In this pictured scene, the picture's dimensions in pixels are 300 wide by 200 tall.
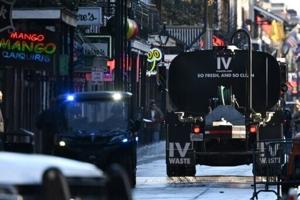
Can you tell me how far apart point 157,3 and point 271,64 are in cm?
3379

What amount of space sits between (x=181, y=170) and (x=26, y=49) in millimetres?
5765

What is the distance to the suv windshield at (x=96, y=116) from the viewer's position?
70.5 feet

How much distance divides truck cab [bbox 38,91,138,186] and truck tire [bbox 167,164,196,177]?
156 cm

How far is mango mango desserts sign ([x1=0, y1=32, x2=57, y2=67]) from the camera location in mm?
25609

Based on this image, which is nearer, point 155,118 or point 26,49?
point 26,49

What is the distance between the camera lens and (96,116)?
21578 millimetres

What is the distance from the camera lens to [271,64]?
896 inches

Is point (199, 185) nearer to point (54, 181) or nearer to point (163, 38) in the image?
point (54, 181)

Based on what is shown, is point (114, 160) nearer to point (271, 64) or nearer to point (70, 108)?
point (70, 108)

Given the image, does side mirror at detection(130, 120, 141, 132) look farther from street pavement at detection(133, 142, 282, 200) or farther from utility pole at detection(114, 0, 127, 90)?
utility pole at detection(114, 0, 127, 90)

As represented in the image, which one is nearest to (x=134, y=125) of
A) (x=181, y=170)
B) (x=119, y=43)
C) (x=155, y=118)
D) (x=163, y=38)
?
(x=181, y=170)

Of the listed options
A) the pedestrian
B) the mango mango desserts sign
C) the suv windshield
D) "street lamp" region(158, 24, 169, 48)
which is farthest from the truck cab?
"street lamp" region(158, 24, 169, 48)

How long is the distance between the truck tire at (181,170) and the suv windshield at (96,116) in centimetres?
186

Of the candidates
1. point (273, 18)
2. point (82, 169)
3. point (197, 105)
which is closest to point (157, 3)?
point (197, 105)
